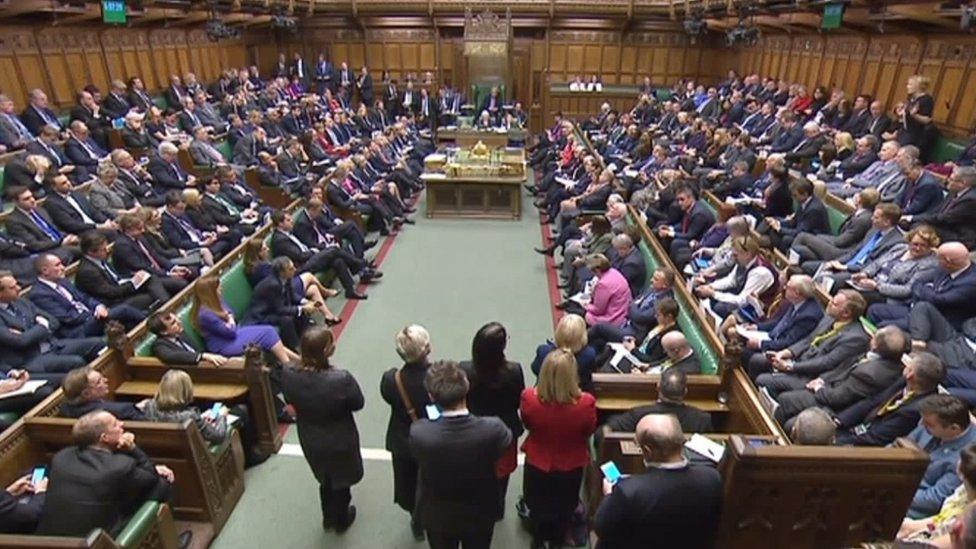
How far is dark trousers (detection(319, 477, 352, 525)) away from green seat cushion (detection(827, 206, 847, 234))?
511 centimetres

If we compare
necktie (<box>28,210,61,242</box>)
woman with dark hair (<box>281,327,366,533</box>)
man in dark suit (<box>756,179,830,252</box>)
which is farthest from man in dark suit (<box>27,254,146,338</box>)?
man in dark suit (<box>756,179,830,252</box>)

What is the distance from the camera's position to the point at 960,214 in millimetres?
4609

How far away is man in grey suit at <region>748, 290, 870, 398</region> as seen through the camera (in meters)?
3.46

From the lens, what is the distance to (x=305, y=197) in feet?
23.3

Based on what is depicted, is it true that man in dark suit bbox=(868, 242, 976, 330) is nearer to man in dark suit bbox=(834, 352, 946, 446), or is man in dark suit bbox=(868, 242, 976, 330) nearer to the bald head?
man in dark suit bbox=(834, 352, 946, 446)

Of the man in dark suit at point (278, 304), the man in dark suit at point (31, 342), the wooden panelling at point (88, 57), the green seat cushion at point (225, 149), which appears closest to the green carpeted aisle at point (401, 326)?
the man in dark suit at point (278, 304)

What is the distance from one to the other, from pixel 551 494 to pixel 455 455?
0.89 m

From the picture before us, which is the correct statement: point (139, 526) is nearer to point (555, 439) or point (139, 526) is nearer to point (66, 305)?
point (555, 439)

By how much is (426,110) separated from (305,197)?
9.02 metres

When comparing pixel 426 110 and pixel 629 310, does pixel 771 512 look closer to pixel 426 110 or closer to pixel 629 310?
pixel 629 310

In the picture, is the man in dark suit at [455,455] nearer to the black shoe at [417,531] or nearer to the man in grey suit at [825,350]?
the black shoe at [417,531]

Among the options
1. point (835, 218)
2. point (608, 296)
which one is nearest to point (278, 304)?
point (608, 296)

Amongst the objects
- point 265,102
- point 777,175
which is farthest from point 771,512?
point 265,102

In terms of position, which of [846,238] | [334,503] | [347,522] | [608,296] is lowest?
[347,522]
